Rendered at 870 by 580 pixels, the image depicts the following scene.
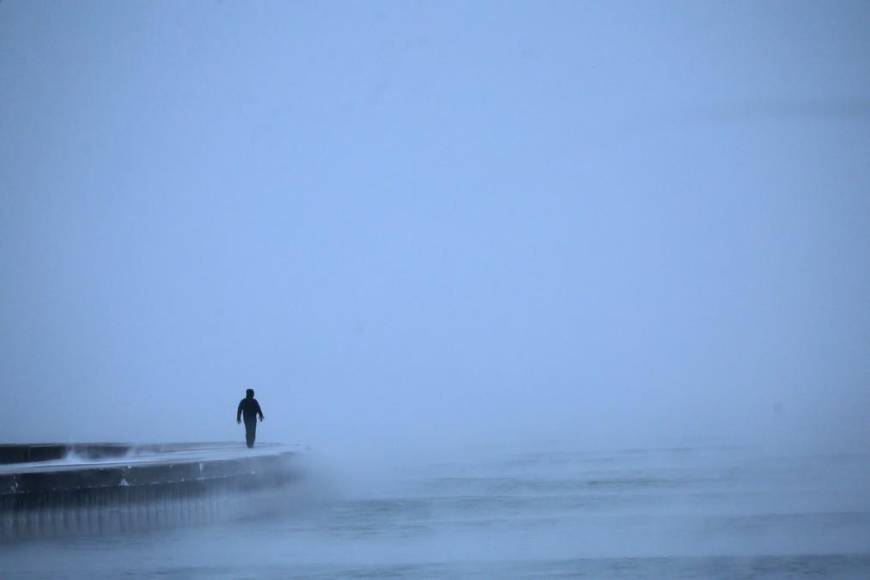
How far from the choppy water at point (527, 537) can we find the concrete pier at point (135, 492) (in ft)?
0.87

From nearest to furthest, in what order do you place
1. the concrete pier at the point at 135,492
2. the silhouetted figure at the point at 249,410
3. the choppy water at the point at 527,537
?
the choppy water at the point at 527,537 < the concrete pier at the point at 135,492 < the silhouetted figure at the point at 249,410

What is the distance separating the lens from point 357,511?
22953 mm

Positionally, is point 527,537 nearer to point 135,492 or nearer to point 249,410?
point 135,492

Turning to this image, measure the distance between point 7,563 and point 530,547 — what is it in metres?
6.48

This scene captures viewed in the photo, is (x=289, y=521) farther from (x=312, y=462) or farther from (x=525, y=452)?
(x=525, y=452)

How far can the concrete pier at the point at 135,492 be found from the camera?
16.1 metres

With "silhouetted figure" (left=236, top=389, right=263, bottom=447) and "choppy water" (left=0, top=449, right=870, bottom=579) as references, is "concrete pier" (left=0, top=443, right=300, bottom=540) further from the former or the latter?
"silhouetted figure" (left=236, top=389, right=263, bottom=447)

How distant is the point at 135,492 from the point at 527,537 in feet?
18.1

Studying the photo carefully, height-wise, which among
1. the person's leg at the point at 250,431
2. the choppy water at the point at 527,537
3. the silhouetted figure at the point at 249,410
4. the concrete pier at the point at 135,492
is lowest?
the choppy water at the point at 527,537

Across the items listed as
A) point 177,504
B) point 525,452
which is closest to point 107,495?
point 177,504

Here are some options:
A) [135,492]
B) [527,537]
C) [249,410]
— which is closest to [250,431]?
[249,410]

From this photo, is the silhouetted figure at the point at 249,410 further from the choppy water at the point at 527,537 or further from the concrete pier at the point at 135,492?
the choppy water at the point at 527,537

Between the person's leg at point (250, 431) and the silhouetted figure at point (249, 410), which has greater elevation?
the silhouetted figure at point (249, 410)

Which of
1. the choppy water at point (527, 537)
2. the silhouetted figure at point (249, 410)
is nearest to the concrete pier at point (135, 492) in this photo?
the choppy water at point (527, 537)
